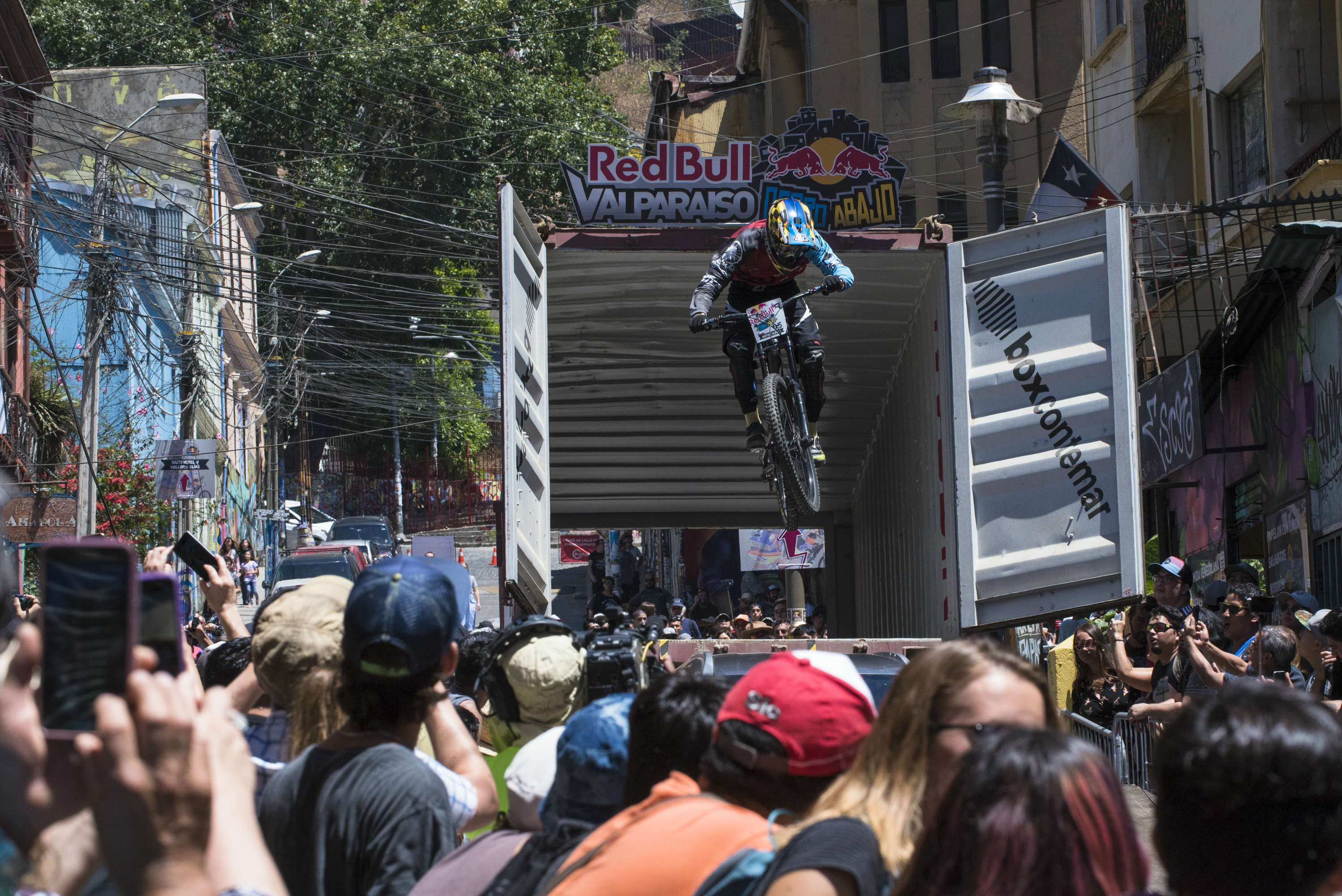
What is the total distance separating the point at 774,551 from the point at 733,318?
1888cm

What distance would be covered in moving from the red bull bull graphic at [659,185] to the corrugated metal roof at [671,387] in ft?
0.77

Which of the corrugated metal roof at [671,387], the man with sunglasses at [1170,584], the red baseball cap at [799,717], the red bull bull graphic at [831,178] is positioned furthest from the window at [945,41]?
the red baseball cap at [799,717]

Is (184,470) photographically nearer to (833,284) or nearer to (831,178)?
(831,178)

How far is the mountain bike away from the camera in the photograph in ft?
32.7

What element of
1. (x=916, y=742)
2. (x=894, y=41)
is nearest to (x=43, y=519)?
(x=916, y=742)

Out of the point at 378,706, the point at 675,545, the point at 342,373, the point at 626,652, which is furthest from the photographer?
the point at 342,373

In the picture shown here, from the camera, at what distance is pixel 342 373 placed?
152ft

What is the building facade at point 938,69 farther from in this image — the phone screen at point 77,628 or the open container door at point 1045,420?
the phone screen at point 77,628

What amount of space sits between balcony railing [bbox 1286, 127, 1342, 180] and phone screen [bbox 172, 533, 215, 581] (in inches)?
509

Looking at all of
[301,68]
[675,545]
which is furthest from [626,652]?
[301,68]

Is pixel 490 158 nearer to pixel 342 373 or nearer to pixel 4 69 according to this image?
pixel 342 373

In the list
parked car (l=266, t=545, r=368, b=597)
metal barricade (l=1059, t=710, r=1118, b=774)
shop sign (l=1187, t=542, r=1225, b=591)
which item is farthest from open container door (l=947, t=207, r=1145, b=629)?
parked car (l=266, t=545, r=368, b=597)

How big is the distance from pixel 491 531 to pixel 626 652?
4854cm

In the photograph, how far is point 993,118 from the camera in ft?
37.6
